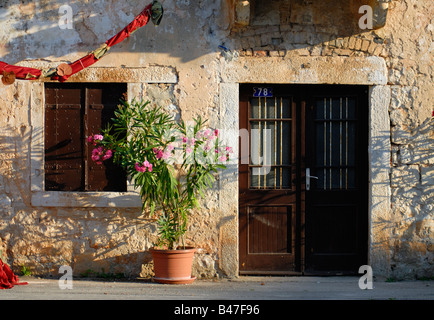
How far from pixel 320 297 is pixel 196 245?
166 centimetres

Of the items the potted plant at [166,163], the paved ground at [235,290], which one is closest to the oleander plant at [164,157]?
the potted plant at [166,163]

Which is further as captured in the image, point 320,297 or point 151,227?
point 151,227

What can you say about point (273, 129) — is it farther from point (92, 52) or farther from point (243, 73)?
point (92, 52)

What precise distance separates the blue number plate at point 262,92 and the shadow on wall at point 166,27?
467 mm

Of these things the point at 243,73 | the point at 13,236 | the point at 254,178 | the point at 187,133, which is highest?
the point at 243,73

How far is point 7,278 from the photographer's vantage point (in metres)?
6.61

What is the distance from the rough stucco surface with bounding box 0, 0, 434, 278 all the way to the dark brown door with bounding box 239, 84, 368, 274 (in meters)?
0.20

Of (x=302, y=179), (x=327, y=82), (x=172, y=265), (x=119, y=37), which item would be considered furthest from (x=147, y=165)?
(x=327, y=82)

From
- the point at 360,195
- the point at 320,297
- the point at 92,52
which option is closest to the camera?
the point at 320,297

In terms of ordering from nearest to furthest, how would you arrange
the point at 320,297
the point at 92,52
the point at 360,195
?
the point at 320,297
the point at 92,52
the point at 360,195

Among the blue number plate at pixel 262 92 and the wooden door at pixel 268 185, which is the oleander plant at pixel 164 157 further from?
the blue number plate at pixel 262 92

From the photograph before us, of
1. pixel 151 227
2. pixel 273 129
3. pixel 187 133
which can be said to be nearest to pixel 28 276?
pixel 151 227

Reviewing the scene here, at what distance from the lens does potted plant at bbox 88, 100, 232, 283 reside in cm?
686

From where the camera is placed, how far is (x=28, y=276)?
7.23m
